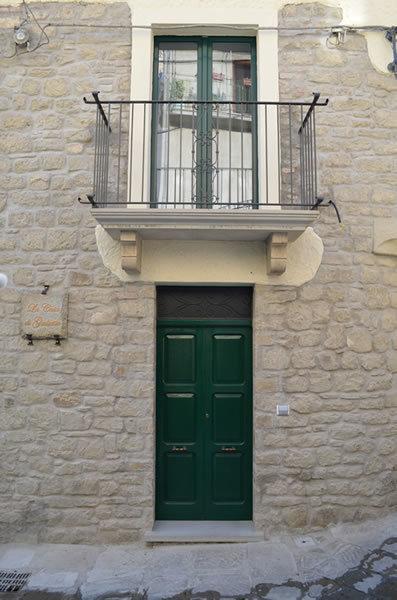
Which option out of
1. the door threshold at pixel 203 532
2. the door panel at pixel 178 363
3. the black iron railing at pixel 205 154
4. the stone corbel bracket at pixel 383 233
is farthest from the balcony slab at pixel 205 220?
the door threshold at pixel 203 532

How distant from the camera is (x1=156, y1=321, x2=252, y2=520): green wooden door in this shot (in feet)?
14.7

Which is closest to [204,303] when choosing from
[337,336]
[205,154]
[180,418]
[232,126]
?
[180,418]

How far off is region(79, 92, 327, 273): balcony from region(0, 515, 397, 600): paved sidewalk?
2604mm

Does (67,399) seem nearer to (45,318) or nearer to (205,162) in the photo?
(45,318)

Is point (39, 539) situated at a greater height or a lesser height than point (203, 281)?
lesser

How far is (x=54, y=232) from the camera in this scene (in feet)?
14.5

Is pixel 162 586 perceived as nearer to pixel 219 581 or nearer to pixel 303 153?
pixel 219 581

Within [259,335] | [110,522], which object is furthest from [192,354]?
[110,522]

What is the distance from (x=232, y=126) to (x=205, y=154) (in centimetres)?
50

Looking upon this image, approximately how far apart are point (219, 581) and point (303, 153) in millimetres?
4014

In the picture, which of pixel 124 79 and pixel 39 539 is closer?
pixel 39 539

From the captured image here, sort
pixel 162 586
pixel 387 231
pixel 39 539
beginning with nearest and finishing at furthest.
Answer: pixel 162 586 → pixel 39 539 → pixel 387 231

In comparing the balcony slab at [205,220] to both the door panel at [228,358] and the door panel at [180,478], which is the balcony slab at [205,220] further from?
the door panel at [180,478]

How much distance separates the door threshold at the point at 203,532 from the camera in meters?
4.13
